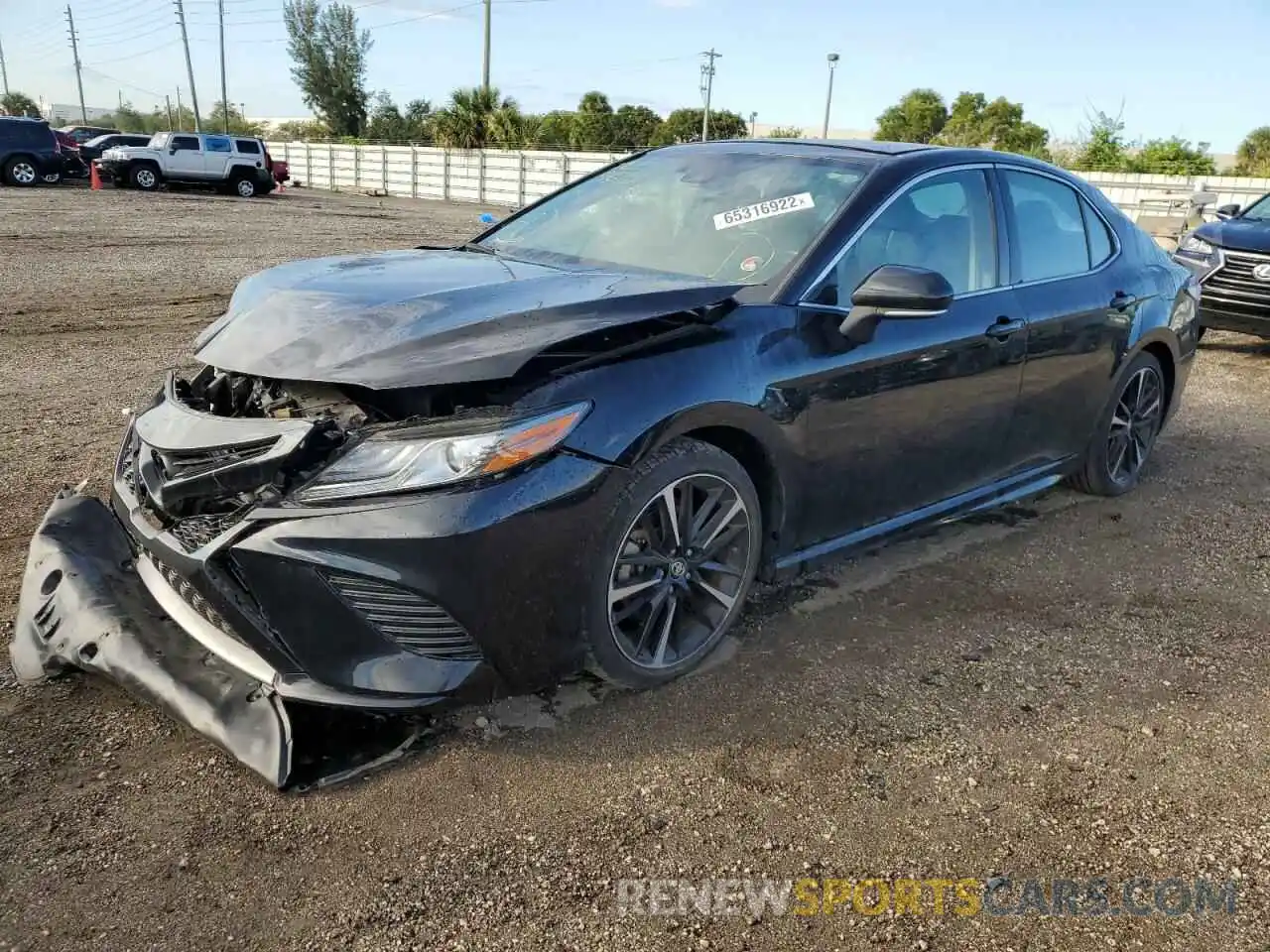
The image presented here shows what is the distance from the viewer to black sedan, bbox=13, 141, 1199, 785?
2.49 metres

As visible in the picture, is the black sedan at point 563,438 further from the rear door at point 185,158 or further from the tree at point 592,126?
the tree at point 592,126

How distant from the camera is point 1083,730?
3.03 metres

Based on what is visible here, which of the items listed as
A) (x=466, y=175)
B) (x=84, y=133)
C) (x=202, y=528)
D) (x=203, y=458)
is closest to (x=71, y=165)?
(x=466, y=175)

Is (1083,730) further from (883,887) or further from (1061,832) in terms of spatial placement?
(883,887)

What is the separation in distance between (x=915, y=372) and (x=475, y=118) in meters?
40.8

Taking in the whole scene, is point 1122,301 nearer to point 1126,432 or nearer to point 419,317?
point 1126,432

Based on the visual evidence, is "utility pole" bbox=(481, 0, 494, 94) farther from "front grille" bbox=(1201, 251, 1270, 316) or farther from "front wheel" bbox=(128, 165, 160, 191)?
"front grille" bbox=(1201, 251, 1270, 316)

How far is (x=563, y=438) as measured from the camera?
8.58 ft

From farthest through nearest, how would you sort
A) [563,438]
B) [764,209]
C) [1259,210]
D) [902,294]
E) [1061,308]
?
[1259,210] < [1061,308] < [764,209] < [902,294] < [563,438]

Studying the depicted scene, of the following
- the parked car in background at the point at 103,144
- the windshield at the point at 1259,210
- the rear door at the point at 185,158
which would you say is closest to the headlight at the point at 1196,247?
the windshield at the point at 1259,210

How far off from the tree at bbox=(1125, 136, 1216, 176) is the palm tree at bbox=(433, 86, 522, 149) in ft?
75.6

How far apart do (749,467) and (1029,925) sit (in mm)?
1537


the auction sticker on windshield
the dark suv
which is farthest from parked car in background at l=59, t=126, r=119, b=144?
the auction sticker on windshield

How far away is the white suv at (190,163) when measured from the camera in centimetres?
2845
